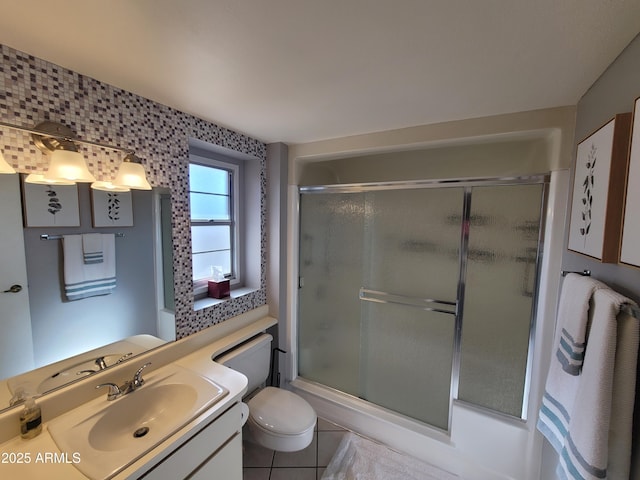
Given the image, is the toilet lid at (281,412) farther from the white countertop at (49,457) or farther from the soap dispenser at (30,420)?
the soap dispenser at (30,420)

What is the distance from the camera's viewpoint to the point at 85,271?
1.19 meters

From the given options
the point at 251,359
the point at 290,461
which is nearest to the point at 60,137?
the point at 251,359

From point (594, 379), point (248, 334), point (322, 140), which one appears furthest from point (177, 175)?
point (594, 379)

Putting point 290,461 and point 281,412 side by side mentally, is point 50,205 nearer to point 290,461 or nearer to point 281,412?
point 281,412

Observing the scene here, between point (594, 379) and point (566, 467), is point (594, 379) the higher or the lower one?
the higher one

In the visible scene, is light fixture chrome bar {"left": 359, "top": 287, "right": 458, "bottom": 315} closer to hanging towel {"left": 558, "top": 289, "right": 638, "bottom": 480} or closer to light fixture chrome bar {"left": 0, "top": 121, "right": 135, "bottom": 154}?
hanging towel {"left": 558, "top": 289, "right": 638, "bottom": 480}

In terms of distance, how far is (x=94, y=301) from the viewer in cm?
122

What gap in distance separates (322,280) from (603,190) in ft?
5.73

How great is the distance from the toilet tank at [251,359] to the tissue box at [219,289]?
1.29 feet

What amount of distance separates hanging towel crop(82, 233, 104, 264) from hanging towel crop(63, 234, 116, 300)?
0.01 meters

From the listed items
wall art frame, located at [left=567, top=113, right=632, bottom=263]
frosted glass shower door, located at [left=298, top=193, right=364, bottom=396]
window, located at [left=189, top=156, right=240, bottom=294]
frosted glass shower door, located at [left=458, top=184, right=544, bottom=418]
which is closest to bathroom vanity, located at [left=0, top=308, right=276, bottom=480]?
window, located at [left=189, top=156, right=240, bottom=294]

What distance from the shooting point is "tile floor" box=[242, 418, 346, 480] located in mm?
1689

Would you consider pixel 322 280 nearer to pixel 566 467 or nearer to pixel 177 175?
pixel 177 175

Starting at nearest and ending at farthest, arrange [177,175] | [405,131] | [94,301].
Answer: [94,301] < [177,175] < [405,131]
